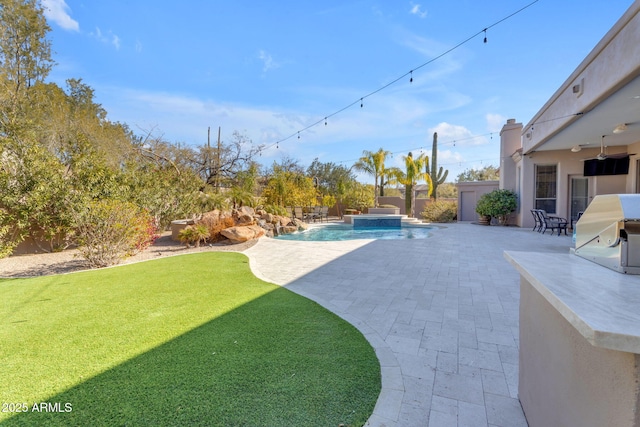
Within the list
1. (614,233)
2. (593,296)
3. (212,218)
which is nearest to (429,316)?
(614,233)

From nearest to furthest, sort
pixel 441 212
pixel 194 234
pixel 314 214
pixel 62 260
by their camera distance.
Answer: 1. pixel 62 260
2. pixel 194 234
3. pixel 441 212
4. pixel 314 214

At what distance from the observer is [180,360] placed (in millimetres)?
2523

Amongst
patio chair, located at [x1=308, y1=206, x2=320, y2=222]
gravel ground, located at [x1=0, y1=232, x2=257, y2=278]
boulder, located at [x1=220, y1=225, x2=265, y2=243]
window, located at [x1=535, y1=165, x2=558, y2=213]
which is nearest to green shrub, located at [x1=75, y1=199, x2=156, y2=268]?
gravel ground, located at [x1=0, y1=232, x2=257, y2=278]

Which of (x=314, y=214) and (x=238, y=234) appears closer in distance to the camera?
(x=238, y=234)

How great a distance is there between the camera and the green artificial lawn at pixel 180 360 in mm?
1922

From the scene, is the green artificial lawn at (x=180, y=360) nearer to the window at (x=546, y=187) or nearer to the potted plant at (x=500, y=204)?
the potted plant at (x=500, y=204)

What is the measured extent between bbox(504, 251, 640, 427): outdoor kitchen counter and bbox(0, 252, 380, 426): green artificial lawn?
3.43ft

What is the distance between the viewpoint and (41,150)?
7359 mm

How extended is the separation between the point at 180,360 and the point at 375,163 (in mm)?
18805

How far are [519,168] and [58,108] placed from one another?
22167mm

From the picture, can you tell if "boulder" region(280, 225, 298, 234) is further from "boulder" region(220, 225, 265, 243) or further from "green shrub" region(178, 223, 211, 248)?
"green shrub" region(178, 223, 211, 248)

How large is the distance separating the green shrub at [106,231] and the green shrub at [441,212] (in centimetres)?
1489

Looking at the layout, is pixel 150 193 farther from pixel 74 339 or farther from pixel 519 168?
pixel 519 168

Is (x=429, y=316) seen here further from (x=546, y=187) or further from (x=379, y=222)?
(x=379, y=222)
